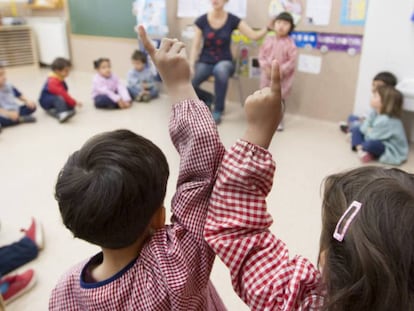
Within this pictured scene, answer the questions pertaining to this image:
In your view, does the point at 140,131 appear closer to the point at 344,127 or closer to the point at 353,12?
the point at 344,127

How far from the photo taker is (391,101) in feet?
8.18

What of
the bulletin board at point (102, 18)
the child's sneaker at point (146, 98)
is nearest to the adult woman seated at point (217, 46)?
the child's sneaker at point (146, 98)

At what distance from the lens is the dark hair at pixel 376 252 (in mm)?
467

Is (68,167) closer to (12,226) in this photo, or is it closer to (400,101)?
(12,226)

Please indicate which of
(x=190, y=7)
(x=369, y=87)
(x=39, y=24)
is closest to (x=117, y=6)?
(x=190, y=7)

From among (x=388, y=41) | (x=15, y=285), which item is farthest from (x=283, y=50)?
(x=15, y=285)

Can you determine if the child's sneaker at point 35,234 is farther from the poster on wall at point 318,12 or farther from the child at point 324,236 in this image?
Result: the poster on wall at point 318,12

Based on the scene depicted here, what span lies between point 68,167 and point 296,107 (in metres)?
2.95

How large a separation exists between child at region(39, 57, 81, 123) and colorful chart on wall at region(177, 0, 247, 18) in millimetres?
1192

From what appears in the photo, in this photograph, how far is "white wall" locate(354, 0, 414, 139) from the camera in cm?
260

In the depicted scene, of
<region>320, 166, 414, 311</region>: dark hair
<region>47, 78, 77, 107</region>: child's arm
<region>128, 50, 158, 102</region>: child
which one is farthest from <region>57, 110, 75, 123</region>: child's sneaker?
<region>320, 166, 414, 311</region>: dark hair

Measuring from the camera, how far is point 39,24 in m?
5.55

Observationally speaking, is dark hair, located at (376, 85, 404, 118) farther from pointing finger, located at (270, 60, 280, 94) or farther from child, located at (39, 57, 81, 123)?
child, located at (39, 57, 81, 123)

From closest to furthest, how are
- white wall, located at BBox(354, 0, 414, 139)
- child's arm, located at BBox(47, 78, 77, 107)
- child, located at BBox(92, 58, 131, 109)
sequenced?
white wall, located at BBox(354, 0, 414, 139)
child's arm, located at BBox(47, 78, 77, 107)
child, located at BBox(92, 58, 131, 109)
